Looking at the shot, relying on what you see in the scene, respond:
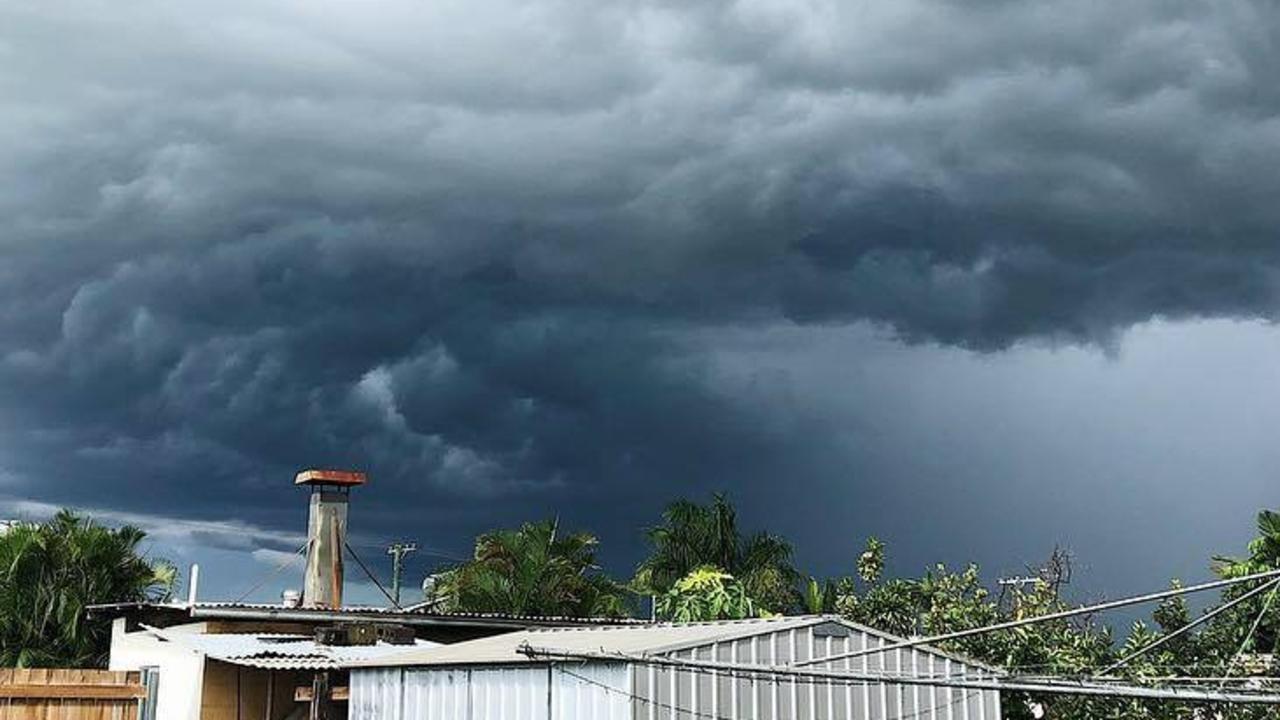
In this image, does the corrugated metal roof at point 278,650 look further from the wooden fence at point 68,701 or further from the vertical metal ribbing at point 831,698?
the vertical metal ribbing at point 831,698

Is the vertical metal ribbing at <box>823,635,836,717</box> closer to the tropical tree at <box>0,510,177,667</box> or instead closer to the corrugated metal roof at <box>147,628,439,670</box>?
the corrugated metal roof at <box>147,628,439,670</box>

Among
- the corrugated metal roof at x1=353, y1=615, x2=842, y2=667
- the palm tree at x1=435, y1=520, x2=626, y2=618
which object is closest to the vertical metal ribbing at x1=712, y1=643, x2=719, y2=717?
the corrugated metal roof at x1=353, y1=615, x2=842, y2=667

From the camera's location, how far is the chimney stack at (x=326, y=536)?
109ft

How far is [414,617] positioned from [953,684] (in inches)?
620

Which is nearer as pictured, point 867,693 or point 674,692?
point 674,692

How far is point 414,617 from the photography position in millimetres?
27406

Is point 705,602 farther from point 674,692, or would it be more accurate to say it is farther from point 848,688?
point 674,692

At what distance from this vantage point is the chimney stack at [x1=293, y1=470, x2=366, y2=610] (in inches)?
1313

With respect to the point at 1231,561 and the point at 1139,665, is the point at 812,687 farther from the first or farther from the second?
the point at 1231,561

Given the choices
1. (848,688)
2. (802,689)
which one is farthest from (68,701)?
(848,688)

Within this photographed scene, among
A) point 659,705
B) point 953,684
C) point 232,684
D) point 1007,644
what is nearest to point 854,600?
point 1007,644

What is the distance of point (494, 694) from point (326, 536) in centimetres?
1700

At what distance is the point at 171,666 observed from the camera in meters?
26.3

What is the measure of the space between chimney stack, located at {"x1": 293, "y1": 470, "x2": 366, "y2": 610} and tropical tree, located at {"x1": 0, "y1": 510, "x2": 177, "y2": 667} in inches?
226
